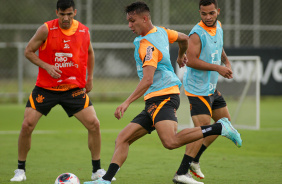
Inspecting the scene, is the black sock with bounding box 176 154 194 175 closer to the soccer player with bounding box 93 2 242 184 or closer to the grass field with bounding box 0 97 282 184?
the grass field with bounding box 0 97 282 184

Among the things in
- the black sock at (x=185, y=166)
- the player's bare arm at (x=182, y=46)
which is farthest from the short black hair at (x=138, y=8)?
the black sock at (x=185, y=166)

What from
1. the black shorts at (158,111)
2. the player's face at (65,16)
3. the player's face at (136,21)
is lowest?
the black shorts at (158,111)

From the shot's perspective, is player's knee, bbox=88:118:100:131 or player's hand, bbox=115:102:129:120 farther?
player's knee, bbox=88:118:100:131

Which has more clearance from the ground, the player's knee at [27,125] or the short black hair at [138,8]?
the short black hair at [138,8]

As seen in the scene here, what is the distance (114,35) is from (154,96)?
14445 mm

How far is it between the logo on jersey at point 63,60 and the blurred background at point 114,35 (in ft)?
40.1

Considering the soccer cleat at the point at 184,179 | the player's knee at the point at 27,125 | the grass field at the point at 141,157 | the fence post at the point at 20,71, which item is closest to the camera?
the soccer cleat at the point at 184,179

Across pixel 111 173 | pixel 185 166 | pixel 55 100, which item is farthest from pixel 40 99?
pixel 185 166

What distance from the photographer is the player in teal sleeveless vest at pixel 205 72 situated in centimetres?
713

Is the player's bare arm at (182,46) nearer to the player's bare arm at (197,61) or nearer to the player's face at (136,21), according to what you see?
the player's bare arm at (197,61)

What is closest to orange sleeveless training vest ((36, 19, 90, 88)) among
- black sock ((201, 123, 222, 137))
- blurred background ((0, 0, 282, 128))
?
black sock ((201, 123, 222, 137))

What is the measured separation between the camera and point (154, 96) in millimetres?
6324

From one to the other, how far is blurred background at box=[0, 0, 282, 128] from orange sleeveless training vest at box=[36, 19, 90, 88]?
12.1 m

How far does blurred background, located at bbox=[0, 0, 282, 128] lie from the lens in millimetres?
19188
